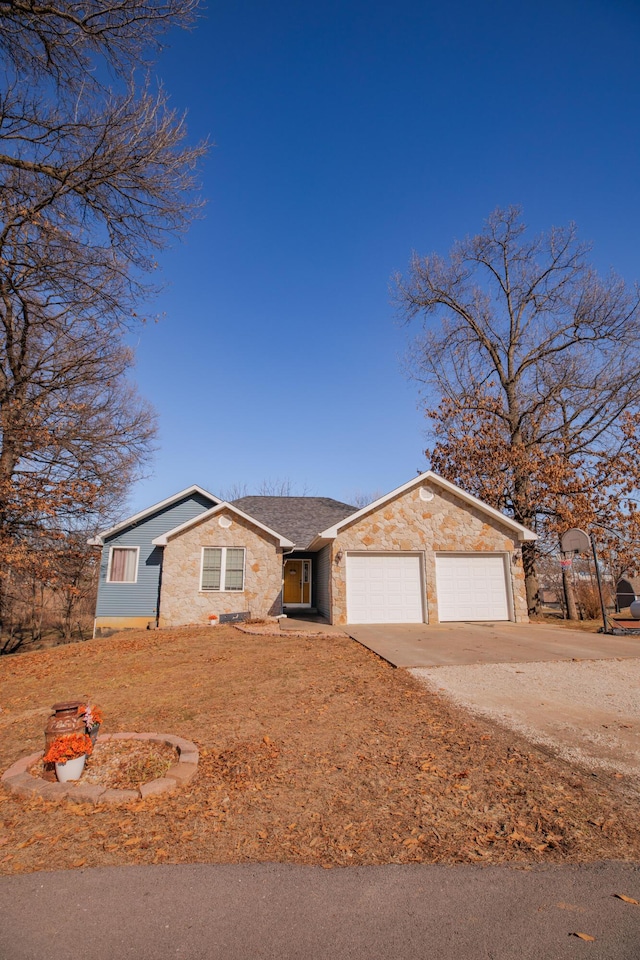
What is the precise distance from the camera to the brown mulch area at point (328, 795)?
3.18m

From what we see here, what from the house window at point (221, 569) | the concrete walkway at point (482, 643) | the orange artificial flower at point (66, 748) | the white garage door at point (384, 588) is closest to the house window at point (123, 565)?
the house window at point (221, 569)

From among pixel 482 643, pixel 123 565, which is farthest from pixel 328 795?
pixel 123 565

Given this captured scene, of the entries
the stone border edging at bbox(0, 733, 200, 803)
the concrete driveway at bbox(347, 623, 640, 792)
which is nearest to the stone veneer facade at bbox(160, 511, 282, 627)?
the concrete driveway at bbox(347, 623, 640, 792)

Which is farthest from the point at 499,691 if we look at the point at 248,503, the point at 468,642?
the point at 248,503

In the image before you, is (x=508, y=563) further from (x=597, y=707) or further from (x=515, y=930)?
(x=515, y=930)

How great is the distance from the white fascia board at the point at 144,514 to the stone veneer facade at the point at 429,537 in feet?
20.8

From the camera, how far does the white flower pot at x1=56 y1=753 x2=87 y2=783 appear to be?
4176 mm

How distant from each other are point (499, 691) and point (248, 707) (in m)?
3.74

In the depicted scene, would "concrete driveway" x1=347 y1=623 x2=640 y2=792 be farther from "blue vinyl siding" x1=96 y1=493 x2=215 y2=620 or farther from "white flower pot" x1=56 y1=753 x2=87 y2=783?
"blue vinyl siding" x1=96 y1=493 x2=215 y2=620

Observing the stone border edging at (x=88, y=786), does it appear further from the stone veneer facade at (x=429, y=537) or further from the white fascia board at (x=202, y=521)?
the white fascia board at (x=202, y=521)

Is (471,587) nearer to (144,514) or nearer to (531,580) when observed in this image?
(531,580)

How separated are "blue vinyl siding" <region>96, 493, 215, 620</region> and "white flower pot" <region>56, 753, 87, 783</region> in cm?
1509

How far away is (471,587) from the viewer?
16500 millimetres

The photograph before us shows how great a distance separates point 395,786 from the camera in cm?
411
